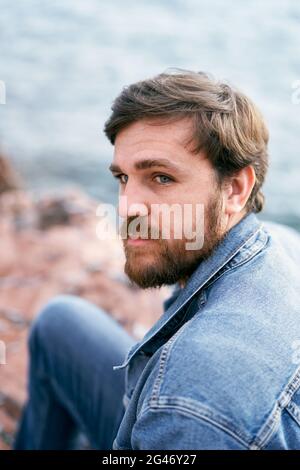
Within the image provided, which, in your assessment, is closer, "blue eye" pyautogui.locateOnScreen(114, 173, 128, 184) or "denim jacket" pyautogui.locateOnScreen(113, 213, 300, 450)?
"denim jacket" pyautogui.locateOnScreen(113, 213, 300, 450)

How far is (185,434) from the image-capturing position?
134cm

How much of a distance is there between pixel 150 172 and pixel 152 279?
1.18 feet

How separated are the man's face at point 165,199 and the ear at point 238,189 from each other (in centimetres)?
5

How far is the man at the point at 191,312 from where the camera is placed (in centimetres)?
139

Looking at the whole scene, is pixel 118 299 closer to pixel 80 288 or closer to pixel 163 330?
pixel 80 288

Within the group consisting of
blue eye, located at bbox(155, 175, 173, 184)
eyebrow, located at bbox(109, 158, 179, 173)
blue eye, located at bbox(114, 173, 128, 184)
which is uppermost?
eyebrow, located at bbox(109, 158, 179, 173)

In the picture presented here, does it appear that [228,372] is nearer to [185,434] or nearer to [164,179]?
[185,434]

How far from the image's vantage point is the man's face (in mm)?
1911

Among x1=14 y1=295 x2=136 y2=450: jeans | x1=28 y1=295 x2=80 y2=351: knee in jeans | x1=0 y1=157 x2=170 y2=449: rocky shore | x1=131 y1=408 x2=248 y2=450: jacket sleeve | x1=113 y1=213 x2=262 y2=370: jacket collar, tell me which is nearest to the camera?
x1=131 y1=408 x2=248 y2=450: jacket sleeve

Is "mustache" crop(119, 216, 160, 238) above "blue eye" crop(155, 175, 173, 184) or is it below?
below

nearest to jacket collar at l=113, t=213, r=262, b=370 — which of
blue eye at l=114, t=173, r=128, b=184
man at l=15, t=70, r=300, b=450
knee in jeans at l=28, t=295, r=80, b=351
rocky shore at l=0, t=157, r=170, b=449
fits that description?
man at l=15, t=70, r=300, b=450

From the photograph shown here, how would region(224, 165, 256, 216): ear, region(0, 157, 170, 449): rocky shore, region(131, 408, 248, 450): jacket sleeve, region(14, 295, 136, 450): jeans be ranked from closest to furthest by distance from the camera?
region(131, 408, 248, 450): jacket sleeve, region(224, 165, 256, 216): ear, region(14, 295, 136, 450): jeans, region(0, 157, 170, 449): rocky shore

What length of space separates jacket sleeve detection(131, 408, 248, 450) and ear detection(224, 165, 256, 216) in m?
0.84

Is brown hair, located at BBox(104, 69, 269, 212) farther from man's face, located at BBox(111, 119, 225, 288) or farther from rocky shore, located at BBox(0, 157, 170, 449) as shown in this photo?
rocky shore, located at BBox(0, 157, 170, 449)
